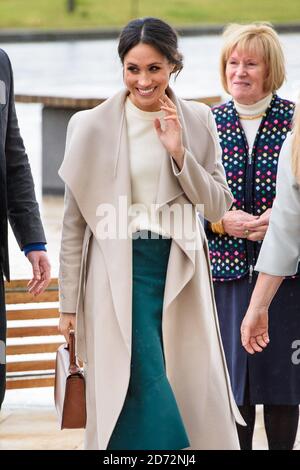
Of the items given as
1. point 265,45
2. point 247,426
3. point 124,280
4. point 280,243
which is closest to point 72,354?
point 124,280

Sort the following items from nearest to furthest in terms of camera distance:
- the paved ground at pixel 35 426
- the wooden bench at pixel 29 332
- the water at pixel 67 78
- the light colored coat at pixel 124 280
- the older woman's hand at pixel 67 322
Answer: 1. the light colored coat at pixel 124 280
2. the older woman's hand at pixel 67 322
3. the paved ground at pixel 35 426
4. the wooden bench at pixel 29 332
5. the water at pixel 67 78

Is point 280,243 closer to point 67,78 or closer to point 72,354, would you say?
point 72,354

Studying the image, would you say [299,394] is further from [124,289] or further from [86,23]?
[86,23]

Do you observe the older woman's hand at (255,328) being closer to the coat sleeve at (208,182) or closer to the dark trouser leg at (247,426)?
the coat sleeve at (208,182)

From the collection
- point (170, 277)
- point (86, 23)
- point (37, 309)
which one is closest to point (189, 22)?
point (86, 23)

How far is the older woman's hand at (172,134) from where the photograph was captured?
A: 11.5 ft

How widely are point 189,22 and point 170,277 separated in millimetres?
22902

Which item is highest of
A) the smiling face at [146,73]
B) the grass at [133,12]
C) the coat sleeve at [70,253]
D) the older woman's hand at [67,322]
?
the grass at [133,12]

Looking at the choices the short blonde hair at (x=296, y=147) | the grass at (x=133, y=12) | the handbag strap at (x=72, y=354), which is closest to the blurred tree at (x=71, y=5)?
the grass at (x=133, y=12)

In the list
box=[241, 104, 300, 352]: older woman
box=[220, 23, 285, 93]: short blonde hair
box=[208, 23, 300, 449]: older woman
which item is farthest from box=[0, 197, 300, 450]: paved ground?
box=[220, 23, 285, 93]: short blonde hair

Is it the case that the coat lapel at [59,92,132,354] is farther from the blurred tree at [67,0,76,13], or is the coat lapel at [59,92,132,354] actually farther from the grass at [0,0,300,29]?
the blurred tree at [67,0,76,13]

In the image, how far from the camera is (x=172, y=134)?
3.53 metres

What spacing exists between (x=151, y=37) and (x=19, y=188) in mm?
670

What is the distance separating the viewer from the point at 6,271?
373 cm
